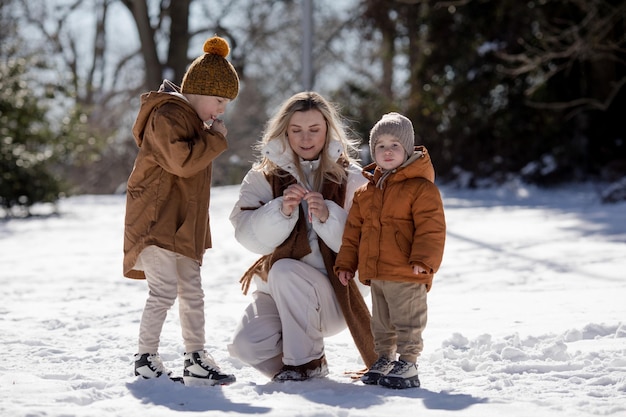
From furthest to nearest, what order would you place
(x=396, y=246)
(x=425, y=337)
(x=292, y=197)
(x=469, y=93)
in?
(x=469, y=93), (x=425, y=337), (x=292, y=197), (x=396, y=246)

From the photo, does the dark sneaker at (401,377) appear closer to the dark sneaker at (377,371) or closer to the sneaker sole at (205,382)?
the dark sneaker at (377,371)

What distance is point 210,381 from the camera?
13.1 feet

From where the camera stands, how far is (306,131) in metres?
4.22

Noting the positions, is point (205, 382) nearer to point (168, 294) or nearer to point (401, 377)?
point (168, 294)

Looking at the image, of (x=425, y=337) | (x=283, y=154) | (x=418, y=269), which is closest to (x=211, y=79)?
(x=283, y=154)

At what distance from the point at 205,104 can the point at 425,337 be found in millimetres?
1948

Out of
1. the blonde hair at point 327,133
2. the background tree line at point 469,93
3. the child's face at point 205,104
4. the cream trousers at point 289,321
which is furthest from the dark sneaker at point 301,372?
the background tree line at point 469,93

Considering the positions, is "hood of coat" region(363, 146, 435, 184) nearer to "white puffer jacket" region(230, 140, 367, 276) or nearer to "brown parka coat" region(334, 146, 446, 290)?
"brown parka coat" region(334, 146, 446, 290)

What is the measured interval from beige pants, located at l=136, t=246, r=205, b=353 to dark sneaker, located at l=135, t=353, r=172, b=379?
30mm

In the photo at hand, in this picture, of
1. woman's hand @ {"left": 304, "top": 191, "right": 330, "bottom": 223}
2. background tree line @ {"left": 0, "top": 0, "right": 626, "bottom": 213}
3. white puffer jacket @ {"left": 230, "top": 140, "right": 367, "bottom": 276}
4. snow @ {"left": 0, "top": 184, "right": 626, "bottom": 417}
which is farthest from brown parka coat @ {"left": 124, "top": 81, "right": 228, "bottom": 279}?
background tree line @ {"left": 0, "top": 0, "right": 626, "bottom": 213}

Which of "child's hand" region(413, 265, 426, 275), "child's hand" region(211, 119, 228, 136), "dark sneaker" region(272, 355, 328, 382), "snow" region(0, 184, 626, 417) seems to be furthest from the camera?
"child's hand" region(211, 119, 228, 136)

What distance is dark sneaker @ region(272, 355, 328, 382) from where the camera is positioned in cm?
398

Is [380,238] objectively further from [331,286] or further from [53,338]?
[53,338]

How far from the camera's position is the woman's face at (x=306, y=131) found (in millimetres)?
4215
